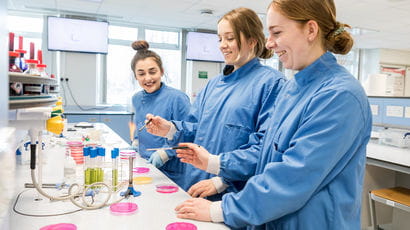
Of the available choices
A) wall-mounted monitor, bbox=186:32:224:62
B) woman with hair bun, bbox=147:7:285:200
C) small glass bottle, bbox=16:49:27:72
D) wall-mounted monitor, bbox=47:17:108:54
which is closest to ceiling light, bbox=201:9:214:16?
wall-mounted monitor, bbox=186:32:224:62

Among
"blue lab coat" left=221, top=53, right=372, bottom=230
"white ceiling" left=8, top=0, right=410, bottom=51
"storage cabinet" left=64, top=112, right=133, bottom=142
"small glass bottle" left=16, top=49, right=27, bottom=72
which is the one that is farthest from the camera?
"storage cabinet" left=64, top=112, right=133, bottom=142

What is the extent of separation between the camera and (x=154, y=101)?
2.29 metres

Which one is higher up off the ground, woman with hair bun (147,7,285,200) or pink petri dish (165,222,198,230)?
woman with hair bun (147,7,285,200)

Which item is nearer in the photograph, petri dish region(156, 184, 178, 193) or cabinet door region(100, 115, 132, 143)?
petri dish region(156, 184, 178, 193)

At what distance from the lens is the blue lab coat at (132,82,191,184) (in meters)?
2.09

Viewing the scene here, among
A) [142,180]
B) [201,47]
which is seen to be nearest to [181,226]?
[142,180]

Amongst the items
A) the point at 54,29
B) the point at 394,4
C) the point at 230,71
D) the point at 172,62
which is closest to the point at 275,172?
the point at 230,71

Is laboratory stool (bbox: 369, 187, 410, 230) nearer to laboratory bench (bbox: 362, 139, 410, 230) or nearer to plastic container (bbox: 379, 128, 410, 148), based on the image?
laboratory bench (bbox: 362, 139, 410, 230)

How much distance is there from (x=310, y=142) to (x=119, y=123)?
5.39m

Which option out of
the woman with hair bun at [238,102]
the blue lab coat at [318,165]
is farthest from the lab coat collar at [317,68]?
the woman with hair bun at [238,102]

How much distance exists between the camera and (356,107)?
3.03 ft

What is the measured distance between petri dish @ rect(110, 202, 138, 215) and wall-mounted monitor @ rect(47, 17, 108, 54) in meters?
5.37

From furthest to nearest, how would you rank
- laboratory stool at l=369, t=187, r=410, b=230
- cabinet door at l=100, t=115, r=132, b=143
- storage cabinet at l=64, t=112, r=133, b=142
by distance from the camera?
1. cabinet door at l=100, t=115, r=132, b=143
2. storage cabinet at l=64, t=112, r=133, b=142
3. laboratory stool at l=369, t=187, r=410, b=230

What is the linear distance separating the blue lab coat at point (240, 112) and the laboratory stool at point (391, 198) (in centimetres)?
182
